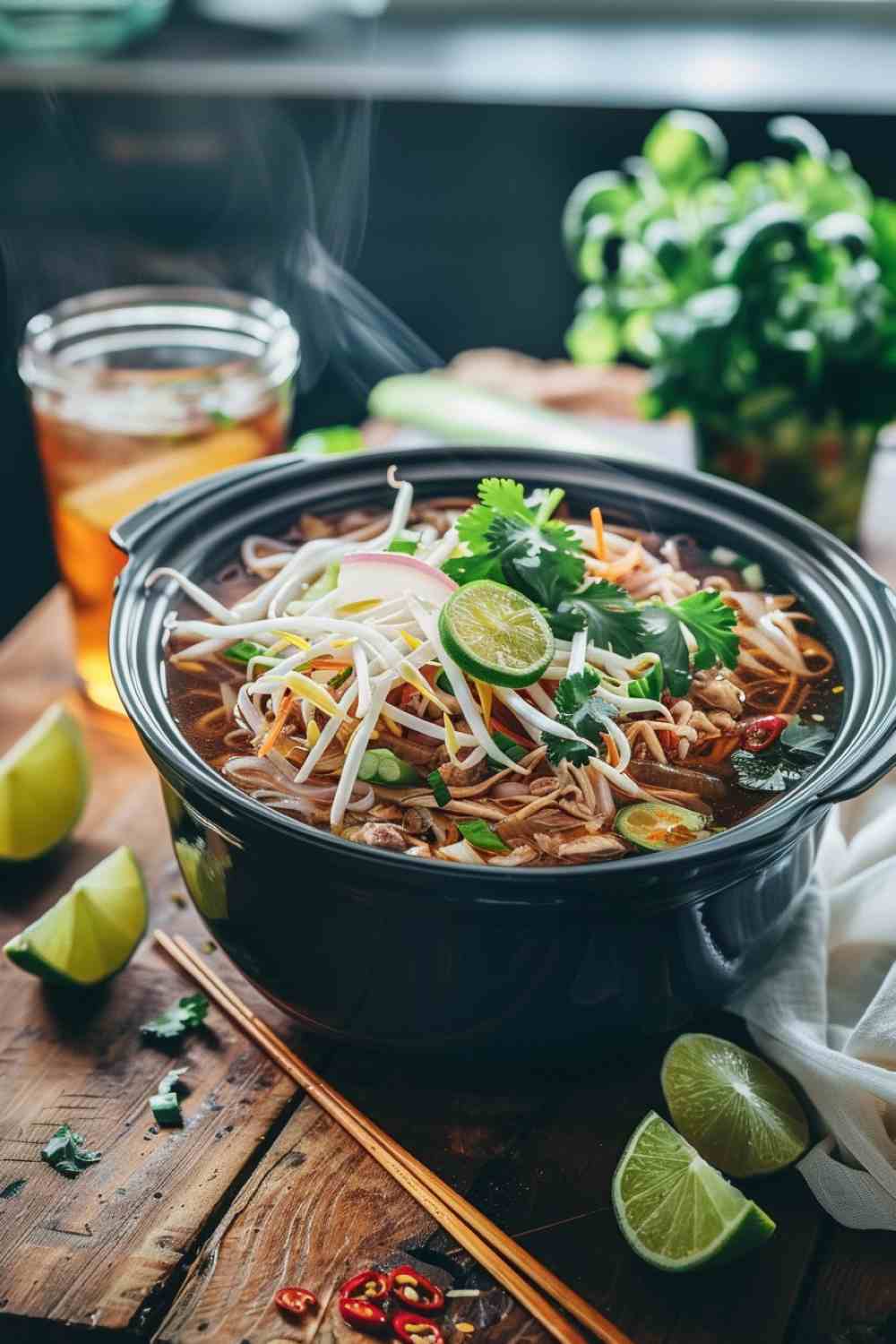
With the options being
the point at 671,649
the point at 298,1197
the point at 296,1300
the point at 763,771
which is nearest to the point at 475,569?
the point at 671,649

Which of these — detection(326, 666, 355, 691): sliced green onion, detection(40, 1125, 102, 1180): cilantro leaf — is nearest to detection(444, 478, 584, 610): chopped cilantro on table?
detection(326, 666, 355, 691): sliced green onion

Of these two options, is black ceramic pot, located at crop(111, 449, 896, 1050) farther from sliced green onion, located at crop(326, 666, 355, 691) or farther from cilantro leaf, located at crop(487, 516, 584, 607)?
cilantro leaf, located at crop(487, 516, 584, 607)

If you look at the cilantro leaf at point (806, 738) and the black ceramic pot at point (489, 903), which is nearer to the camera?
the black ceramic pot at point (489, 903)

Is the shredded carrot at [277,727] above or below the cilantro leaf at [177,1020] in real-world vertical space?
above

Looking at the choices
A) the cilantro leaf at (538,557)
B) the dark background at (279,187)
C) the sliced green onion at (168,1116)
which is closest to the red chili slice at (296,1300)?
the sliced green onion at (168,1116)

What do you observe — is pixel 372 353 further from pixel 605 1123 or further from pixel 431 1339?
pixel 431 1339

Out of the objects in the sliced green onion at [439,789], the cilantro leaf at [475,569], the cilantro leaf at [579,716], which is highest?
the cilantro leaf at [475,569]

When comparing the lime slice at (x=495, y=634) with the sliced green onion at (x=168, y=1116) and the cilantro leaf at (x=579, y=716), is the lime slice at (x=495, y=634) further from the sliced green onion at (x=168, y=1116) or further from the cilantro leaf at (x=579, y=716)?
the sliced green onion at (x=168, y=1116)
